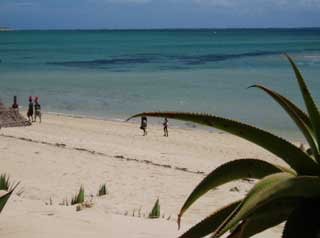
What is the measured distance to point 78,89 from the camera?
40.2 metres

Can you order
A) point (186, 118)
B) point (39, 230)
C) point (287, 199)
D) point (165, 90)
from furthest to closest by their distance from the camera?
point (165, 90) < point (39, 230) < point (186, 118) < point (287, 199)

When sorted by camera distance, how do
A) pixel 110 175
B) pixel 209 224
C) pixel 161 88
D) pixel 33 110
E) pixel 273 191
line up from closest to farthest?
1. pixel 273 191
2. pixel 209 224
3. pixel 110 175
4. pixel 33 110
5. pixel 161 88

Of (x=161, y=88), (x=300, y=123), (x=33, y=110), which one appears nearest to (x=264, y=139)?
(x=300, y=123)

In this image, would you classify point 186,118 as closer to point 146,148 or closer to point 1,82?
point 146,148

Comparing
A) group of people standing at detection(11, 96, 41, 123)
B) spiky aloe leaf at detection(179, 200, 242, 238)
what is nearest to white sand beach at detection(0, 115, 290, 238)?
group of people standing at detection(11, 96, 41, 123)

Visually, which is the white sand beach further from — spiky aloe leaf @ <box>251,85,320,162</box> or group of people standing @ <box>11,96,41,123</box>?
spiky aloe leaf @ <box>251,85,320,162</box>

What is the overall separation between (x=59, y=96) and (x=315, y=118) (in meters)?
34.7

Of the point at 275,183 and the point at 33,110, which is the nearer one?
the point at 275,183

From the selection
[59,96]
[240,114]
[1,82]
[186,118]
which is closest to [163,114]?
[186,118]

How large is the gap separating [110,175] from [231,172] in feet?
30.5

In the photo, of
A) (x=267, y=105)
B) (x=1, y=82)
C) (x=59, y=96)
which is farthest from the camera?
(x=1, y=82)

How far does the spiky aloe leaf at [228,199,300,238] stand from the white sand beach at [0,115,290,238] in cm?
221

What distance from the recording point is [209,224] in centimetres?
242

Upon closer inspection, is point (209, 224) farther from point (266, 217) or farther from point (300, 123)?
point (300, 123)
